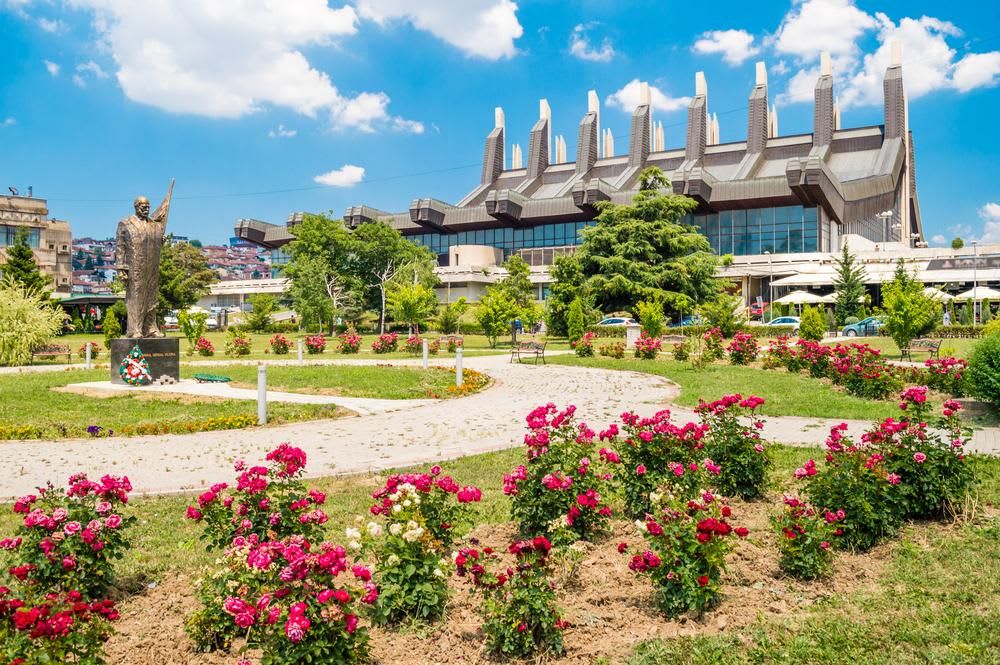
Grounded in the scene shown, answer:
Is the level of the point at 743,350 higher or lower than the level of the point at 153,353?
lower

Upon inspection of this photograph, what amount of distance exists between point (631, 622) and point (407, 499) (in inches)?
57.6

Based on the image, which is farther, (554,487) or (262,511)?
(554,487)

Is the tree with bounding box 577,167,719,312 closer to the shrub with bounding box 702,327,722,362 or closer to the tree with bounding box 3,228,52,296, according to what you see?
the shrub with bounding box 702,327,722,362

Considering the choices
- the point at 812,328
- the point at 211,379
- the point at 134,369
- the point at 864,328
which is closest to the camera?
the point at 134,369

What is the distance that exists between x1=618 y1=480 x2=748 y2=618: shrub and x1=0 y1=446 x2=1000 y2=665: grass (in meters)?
0.25

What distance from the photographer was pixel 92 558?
390 cm

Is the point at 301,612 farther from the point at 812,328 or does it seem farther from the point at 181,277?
the point at 181,277

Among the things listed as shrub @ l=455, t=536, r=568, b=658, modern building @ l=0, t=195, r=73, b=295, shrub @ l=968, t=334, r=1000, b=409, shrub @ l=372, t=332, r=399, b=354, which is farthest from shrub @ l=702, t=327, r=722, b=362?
modern building @ l=0, t=195, r=73, b=295

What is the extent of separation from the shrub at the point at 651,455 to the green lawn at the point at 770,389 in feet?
21.0

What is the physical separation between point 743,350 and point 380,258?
37.6 metres

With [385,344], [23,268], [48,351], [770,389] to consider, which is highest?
[23,268]

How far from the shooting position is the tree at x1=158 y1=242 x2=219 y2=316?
54750 mm

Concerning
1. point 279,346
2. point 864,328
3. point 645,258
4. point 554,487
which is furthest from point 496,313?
point 554,487

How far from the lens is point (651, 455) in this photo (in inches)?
215
